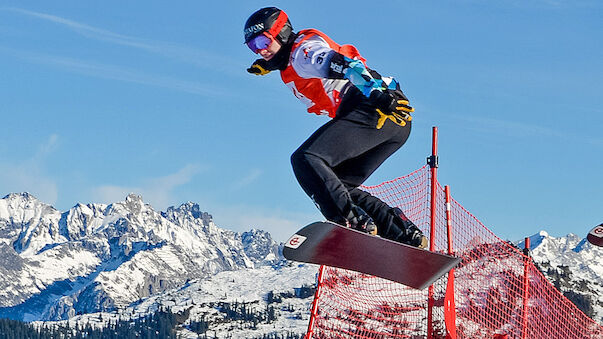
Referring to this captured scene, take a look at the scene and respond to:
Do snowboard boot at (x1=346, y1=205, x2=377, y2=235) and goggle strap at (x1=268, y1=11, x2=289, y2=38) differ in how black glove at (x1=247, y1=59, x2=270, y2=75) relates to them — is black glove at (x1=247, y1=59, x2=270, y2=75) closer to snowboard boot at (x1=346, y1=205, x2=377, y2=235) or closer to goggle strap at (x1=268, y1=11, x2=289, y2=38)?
goggle strap at (x1=268, y1=11, x2=289, y2=38)

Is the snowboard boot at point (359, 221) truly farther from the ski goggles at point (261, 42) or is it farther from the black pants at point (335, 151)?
the ski goggles at point (261, 42)

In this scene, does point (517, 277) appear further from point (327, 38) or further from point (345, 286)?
point (327, 38)

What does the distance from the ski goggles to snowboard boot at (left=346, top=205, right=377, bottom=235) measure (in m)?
1.66

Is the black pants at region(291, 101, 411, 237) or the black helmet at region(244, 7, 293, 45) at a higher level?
the black helmet at region(244, 7, 293, 45)

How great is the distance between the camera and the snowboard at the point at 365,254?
7.07m

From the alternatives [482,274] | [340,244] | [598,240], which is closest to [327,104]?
[340,244]

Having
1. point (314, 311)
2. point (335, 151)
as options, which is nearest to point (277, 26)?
point (335, 151)

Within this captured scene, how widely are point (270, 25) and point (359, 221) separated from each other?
76.2 inches

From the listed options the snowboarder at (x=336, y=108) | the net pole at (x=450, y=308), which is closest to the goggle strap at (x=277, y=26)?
the snowboarder at (x=336, y=108)

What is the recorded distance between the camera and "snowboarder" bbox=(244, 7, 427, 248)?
22.5 feet

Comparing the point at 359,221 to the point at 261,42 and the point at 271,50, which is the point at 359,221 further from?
the point at 261,42

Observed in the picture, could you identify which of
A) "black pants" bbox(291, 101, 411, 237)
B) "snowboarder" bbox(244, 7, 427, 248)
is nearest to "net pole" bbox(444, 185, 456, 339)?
"snowboarder" bbox(244, 7, 427, 248)

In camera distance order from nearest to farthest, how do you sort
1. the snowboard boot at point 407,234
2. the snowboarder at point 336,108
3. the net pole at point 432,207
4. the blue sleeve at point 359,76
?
1. the blue sleeve at point 359,76
2. the snowboarder at point 336,108
3. the snowboard boot at point 407,234
4. the net pole at point 432,207

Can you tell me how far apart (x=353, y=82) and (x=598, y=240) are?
440 centimetres
